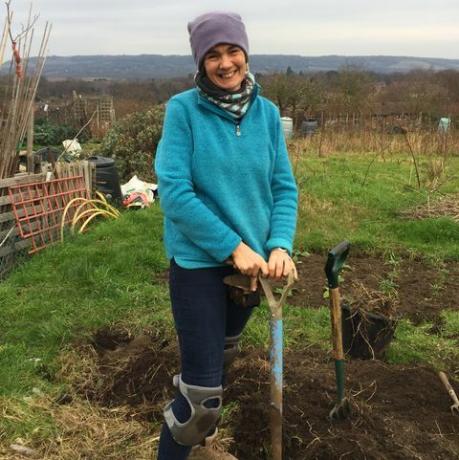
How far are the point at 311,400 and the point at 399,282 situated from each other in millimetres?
2547

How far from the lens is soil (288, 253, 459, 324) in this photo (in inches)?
184

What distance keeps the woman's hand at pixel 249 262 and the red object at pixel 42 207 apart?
4757 millimetres

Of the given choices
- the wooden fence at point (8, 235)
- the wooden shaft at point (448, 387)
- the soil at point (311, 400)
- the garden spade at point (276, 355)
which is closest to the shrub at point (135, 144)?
the wooden fence at point (8, 235)

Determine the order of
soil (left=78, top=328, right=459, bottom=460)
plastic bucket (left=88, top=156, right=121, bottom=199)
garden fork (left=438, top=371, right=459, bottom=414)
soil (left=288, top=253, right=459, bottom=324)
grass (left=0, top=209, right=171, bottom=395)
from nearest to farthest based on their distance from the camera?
soil (left=78, top=328, right=459, bottom=460)
garden fork (left=438, top=371, right=459, bottom=414)
grass (left=0, top=209, right=171, bottom=395)
soil (left=288, top=253, right=459, bottom=324)
plastic bucket (left=88, top=156, right=121, bottom=199)

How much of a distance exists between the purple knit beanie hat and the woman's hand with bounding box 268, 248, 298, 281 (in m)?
0.72

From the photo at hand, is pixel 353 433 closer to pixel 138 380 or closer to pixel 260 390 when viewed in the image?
pixel 260 390

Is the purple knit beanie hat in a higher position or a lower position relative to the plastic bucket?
higher

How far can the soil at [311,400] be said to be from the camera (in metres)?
2.59

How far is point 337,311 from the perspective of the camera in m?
2.53

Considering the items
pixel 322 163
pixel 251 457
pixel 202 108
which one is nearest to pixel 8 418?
pixel 251 457

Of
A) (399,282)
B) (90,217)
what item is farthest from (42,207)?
(399,282)

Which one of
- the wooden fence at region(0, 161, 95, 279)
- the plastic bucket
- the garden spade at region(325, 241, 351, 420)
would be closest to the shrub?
the plastic bucket

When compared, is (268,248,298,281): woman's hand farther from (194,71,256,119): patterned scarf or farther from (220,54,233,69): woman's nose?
(220,54,233,69): woman's nose

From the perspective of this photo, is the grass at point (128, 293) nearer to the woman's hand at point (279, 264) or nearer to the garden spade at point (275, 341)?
the garden spade at point (275, 341)
